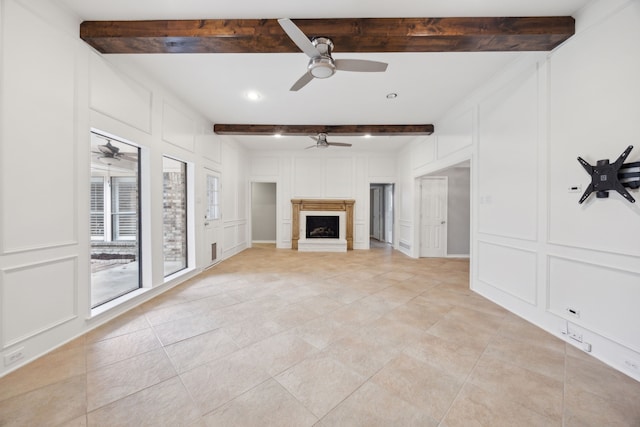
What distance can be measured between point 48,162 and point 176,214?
90.4 inches

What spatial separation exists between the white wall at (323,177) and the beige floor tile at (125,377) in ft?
17.5

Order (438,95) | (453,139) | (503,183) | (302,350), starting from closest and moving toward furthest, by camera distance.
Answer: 1. (302,350)
2. (503,183)
3. (438,95)
4. (453,139)

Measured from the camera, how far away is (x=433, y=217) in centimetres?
605

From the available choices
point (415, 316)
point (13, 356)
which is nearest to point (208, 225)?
point (13, 356)

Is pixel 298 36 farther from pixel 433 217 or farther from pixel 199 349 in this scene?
pixel 433 217

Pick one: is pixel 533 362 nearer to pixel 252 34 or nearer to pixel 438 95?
pixel 438 95

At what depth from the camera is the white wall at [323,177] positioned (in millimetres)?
7145

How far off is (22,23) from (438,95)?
179 inches

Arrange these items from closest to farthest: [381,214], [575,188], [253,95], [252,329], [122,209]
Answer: [575,188], [252,329], [253,95], [122,209], [381,214]

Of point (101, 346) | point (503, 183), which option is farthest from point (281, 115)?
point (101, 346)

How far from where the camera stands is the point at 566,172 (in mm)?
2213

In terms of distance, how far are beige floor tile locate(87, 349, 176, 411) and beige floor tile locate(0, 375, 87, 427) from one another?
54 mm

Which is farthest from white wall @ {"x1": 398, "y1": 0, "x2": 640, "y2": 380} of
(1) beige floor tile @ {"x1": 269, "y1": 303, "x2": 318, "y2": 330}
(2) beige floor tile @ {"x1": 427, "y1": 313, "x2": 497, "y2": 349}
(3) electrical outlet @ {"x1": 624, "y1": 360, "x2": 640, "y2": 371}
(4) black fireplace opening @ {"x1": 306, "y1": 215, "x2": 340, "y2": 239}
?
(4) black fireplace opening @ {"x1": 306, "y1": 215, "x2": 340, "y2": 239}

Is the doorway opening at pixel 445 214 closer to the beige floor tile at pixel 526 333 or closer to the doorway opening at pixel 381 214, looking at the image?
the doorway opening at pixel 381 214
